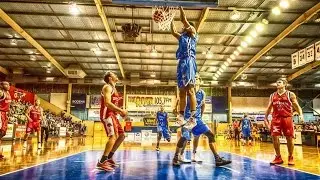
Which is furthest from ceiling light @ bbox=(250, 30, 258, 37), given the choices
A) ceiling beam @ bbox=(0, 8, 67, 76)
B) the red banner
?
the red banner

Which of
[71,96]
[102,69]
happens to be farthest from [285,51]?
[71,96]

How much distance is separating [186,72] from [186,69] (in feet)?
0.20

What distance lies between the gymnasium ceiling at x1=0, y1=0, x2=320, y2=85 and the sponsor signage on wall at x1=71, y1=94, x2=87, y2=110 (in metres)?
3.73

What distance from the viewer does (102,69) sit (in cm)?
2916

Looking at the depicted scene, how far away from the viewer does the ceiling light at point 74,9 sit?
15197 mm

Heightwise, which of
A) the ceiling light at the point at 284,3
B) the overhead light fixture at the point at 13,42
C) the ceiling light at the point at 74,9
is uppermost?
the ceiling light at the point at 74,9

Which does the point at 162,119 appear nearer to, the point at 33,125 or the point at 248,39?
the point at 33,125

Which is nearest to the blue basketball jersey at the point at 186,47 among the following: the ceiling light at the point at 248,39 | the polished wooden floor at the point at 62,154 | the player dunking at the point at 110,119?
the player dunking at the point at 110,119

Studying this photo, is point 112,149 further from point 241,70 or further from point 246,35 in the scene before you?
point 241,70

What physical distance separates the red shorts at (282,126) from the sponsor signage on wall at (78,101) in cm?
2903

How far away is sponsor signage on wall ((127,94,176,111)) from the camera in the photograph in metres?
33.2

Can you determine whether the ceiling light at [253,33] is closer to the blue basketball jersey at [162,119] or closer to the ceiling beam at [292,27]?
the ceiling beam at [292,27]

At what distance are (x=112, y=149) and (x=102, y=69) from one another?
24.4m

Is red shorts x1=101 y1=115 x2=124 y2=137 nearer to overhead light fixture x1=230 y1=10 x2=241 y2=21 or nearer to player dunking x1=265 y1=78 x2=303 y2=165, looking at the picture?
player dunking x1=265 y1=78 x2=303 y2=165
